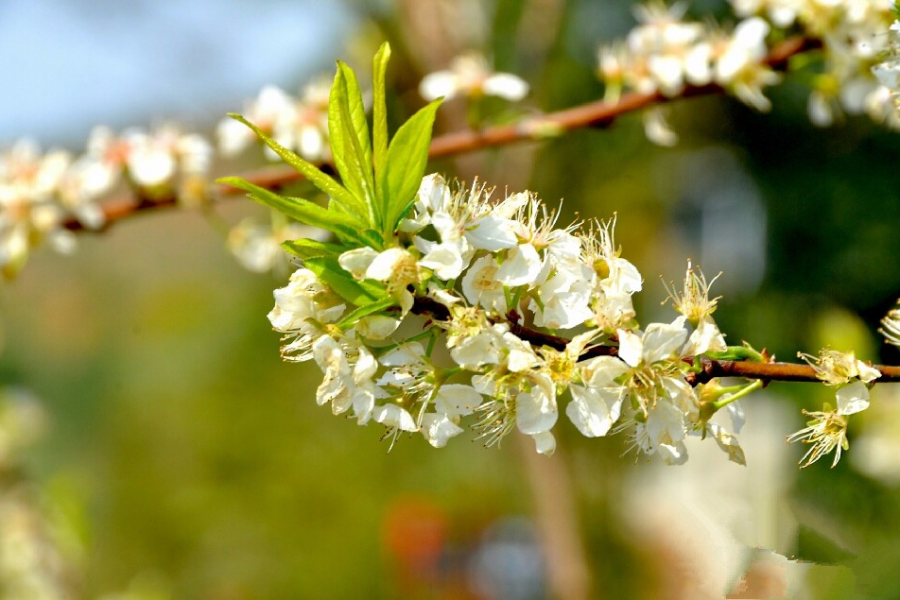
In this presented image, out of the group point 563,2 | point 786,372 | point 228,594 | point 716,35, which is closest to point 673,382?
point 786,372

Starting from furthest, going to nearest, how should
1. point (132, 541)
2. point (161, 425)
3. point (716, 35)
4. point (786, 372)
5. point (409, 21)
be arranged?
1. point (161, 425)
2. point (132, 541)
3. point (409, 21)
4. point (716, 35)
5. point (786, 372)

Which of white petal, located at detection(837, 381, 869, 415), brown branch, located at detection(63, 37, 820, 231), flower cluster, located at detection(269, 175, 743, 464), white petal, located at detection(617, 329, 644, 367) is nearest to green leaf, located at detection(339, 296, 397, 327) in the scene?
flower cluster, located at detection(269, 175, 743, 464)

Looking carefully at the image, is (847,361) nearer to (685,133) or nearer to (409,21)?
(409,21)

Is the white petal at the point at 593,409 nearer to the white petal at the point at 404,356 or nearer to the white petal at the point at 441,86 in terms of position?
the white petal at the point at 404,356

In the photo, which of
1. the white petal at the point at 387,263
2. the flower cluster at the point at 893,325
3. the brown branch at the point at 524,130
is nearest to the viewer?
the white petal at the point at 387,263

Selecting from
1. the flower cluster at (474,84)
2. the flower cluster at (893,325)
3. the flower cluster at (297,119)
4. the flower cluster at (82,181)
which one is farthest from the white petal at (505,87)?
the flower cluster at (893,325)

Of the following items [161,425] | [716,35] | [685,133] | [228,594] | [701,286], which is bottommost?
[228,594]

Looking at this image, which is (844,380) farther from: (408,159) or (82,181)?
(82,181)
